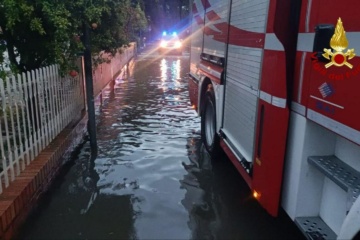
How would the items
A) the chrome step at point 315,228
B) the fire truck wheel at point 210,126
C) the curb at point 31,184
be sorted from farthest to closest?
1. the fire truck wheel at point 210,126
2. the curb at point 31,184
3. the chrome step at point 315,228

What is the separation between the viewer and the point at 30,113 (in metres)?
5.52

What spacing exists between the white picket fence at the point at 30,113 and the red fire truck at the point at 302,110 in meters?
2.50

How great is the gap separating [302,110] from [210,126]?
353 centimetres

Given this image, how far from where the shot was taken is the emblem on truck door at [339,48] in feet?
6.88

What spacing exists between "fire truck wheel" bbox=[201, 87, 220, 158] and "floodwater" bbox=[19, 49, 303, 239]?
0.68 feet

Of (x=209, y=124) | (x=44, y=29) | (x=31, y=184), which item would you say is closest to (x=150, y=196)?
(x=31, y=184)

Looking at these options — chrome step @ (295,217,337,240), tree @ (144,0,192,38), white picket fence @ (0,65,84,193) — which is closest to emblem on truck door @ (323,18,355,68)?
chrome step @ (295,217,337,240)

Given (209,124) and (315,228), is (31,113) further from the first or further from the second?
(315,228)

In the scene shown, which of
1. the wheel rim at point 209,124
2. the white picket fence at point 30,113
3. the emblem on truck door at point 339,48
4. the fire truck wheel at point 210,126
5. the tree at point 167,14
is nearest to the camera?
the emblem on truck door at point 339,48

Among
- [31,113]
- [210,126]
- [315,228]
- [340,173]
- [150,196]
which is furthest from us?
[210,126]

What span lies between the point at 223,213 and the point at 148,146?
8.52 feet

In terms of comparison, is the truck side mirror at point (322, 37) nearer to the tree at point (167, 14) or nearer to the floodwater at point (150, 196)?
the floodwater at point (150, 196)

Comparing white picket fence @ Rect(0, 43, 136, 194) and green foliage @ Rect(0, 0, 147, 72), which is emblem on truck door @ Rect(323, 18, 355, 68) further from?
green foliage @ Rect(0, 0, 147, 72)

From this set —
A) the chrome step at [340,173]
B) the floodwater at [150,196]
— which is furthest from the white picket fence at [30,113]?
the chrome step at [340,173]
